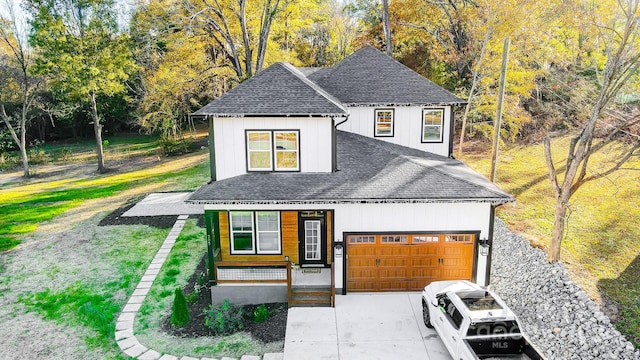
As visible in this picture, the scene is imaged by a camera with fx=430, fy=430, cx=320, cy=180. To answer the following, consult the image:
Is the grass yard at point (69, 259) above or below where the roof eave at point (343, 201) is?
below

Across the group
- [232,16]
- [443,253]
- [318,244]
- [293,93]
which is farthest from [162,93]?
[443,253]

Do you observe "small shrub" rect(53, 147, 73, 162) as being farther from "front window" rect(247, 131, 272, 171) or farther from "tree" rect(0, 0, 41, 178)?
"front window" rect(247, 131, 272, 171)

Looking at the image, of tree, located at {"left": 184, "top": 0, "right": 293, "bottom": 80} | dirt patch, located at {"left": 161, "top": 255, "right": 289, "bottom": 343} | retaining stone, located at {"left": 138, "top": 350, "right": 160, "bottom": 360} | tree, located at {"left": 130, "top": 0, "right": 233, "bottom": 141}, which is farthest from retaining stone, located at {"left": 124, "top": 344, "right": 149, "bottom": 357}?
tree, located at {"left": 184, "top": 0, "right": 293, "bottom": 80}

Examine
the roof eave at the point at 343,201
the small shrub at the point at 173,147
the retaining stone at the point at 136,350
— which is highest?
the roof eave at the point at 343,201

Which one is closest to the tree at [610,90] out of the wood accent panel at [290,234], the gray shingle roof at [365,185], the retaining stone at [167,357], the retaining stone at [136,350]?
the gray shingle roof at [365,185]

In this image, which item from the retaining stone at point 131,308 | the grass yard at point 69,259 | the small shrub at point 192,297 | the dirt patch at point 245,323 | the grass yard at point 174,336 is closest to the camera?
the grass yard at point 174,336

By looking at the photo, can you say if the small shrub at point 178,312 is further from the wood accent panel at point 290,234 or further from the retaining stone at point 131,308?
the wood accent panel at point 290,234
